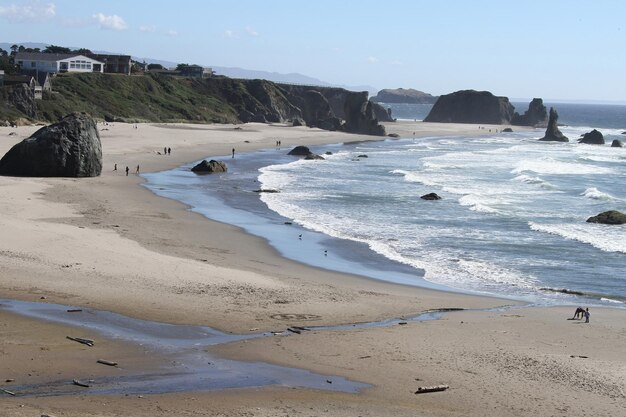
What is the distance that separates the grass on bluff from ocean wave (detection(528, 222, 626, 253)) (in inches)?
2568

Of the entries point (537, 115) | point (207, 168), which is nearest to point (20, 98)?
point (207, 168)

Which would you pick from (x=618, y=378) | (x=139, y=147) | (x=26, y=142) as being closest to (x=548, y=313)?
(x=618, y=378)

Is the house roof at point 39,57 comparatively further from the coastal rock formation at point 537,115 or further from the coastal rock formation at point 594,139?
the coastal rock formation at point 537,115

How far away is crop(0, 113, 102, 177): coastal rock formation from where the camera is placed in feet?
153

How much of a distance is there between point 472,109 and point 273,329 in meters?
175

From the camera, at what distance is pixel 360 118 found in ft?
425

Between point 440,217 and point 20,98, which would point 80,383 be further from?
point 20,98

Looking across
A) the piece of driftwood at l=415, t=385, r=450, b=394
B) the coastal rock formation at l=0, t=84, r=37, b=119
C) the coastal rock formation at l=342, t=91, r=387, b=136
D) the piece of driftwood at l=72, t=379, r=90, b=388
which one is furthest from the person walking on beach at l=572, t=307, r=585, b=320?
the coastal rock formation at l=342, t=91, r=387, b=136

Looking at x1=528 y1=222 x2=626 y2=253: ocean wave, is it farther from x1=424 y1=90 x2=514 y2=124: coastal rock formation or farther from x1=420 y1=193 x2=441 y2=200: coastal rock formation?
x1=424 y1=90 x2=514 y2=124: coastal rock formation

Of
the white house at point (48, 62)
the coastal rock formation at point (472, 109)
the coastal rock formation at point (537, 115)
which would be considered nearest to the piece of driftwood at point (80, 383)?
the white house at point (48, 62)

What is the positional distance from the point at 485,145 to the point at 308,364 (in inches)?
3838

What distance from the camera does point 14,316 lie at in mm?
19297

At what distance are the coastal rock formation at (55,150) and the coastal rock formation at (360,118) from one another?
83.1 metres

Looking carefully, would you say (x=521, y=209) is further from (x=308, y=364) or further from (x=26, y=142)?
(x=308, y=364)
